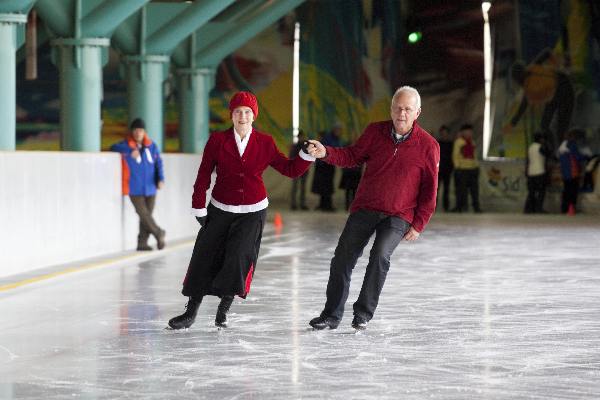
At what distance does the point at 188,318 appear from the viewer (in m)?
10.4

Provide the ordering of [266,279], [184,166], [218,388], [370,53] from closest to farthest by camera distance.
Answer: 1. [218,388]
2. [266,279]
3. [184,166]
4. [370,53]

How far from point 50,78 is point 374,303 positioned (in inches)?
977

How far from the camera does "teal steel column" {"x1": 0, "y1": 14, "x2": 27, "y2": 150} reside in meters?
15.6

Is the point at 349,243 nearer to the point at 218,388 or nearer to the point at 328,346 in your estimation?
the point at 328,346

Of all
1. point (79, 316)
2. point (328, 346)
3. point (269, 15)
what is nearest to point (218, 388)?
point (328, 346)

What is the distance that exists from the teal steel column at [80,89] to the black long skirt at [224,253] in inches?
343

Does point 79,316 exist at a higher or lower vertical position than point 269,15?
lower

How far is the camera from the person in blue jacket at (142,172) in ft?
58.6

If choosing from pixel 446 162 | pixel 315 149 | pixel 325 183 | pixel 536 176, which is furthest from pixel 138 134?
pixel 536 176

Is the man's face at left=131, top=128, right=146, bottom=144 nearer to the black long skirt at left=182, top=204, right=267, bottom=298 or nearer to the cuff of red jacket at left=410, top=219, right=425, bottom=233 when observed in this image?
the black long skirt at left=182, top=204, right=267, bottom=298

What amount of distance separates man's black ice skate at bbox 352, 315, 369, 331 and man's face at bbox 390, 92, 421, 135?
1.36 m

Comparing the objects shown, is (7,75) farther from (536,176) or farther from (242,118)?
(536,176)

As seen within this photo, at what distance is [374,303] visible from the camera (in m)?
10.4

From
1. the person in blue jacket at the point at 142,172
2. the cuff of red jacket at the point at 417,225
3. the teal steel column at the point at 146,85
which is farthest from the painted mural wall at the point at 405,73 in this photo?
the cuff of red jacket at the point at 417,225
